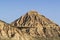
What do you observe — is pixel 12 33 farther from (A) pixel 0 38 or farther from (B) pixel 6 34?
(A) pixel 0 38

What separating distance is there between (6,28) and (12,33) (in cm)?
471

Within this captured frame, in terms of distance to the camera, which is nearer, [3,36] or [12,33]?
[3,36]

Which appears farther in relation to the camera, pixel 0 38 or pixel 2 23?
pixel 2 23

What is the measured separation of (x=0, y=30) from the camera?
497ft

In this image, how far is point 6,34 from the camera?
151625 millimetres

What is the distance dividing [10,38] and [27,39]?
845 centimetres

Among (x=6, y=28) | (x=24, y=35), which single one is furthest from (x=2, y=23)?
(x=24, y=35)

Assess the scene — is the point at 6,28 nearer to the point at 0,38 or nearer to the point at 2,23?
the point at 2,23

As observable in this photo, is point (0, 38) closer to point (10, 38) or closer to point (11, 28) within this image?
point (10, 38)

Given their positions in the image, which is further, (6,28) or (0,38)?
(6,28)

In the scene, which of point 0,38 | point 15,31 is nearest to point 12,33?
point 15,31

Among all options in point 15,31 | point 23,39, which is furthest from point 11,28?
point 23,39

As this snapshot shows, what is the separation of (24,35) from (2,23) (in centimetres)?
1257

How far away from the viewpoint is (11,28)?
517ft
